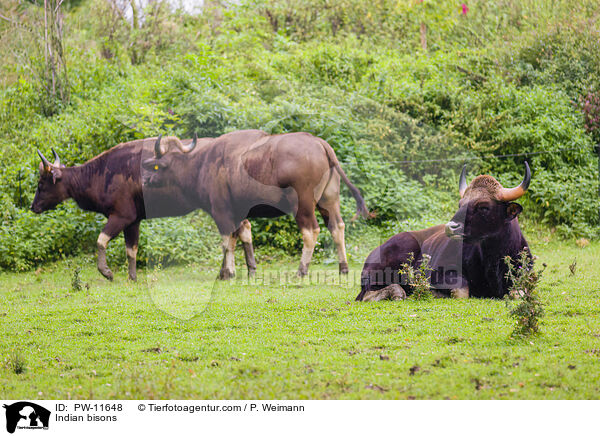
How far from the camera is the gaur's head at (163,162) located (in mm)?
9812

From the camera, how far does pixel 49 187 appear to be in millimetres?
10133

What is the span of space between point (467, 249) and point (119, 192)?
5389 mm

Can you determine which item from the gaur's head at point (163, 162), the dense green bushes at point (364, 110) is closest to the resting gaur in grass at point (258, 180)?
the gaur's head at point (163, 162)

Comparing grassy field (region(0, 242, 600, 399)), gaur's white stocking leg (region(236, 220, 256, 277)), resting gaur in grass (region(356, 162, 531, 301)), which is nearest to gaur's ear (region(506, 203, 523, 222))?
resting gaur in grass (region(356, 162, 531, 301))

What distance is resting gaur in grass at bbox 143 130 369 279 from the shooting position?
29.5 feet

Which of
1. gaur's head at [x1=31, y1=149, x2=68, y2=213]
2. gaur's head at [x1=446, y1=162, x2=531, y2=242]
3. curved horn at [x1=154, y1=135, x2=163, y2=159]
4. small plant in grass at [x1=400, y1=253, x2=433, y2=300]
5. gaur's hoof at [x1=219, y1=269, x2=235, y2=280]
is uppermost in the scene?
curved horn at [x1=154, y1=135, x2=163, y2=159]

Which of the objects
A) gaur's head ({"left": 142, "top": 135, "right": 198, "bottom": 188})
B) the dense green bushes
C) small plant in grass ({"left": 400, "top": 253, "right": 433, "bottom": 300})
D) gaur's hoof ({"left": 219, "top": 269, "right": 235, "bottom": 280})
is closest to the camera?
small plant in grass ({"left": 400, "top": 253, "right": 433, "bottom": 300})

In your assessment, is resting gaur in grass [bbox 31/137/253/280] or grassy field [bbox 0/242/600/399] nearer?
grassy field [bbox 0/242/600/399]

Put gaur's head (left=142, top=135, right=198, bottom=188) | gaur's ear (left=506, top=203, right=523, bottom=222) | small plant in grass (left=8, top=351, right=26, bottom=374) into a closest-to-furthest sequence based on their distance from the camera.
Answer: small plant in grass (left=8, top=351, right=26, bottom=374) → gaur's ear (left=506, top=203, right=523, bottom=222) → gaur's head (left=142, top=135, right=198, bottom=188)

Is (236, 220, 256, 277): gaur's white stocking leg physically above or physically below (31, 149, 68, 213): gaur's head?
below

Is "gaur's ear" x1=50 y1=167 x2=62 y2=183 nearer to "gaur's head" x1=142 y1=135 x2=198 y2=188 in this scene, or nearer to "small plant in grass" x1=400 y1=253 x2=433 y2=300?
"gaur's head" x1=142 y1=135 x2=198 y2=188

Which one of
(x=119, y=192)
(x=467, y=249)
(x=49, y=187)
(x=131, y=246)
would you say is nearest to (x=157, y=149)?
(x=119, y=192)
